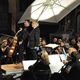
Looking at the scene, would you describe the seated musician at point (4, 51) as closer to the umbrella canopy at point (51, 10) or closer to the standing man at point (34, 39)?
the standing man at point (34, 39)

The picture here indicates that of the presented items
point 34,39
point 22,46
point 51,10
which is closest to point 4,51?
point 22,46

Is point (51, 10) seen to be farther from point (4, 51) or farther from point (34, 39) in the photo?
point (4, 51)

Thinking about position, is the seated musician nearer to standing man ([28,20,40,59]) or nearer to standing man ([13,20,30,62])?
standing man ([13,20,30,62])

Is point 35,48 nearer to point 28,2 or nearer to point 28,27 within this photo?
point 28,27

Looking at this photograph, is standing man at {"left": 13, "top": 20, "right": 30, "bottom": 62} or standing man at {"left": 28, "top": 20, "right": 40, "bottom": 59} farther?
standing man at {"left": 13, "top": 20, "right": 30, "bottom": 62}

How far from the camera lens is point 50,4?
14.8 m

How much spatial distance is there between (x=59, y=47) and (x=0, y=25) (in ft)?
25.4

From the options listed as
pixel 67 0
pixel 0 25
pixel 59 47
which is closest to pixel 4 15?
pixel 0 25

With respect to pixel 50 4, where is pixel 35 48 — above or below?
below

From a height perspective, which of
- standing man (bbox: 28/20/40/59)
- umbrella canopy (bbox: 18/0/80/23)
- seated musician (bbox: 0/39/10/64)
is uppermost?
umbrella canopy (bbox: 18/0/80/23)

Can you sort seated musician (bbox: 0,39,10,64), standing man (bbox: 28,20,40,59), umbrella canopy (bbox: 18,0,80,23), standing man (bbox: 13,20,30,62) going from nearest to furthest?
1. standing man (bbox: 28,20,40,59)
2. standing man (bbox: 13,20,30,62)
3. seated musician (bbox: 0,39,10,64)
4. umbrella canopy (bbox: 18,0,80,23)

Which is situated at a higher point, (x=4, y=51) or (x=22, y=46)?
(x=22, y=46)

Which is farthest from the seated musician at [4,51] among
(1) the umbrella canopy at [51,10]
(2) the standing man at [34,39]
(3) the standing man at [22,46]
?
(1) the umbrella canopy at [51,10]

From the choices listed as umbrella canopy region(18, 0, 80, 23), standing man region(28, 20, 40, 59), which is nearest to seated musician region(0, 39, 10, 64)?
standing man region(28, 20, 40, 59)
